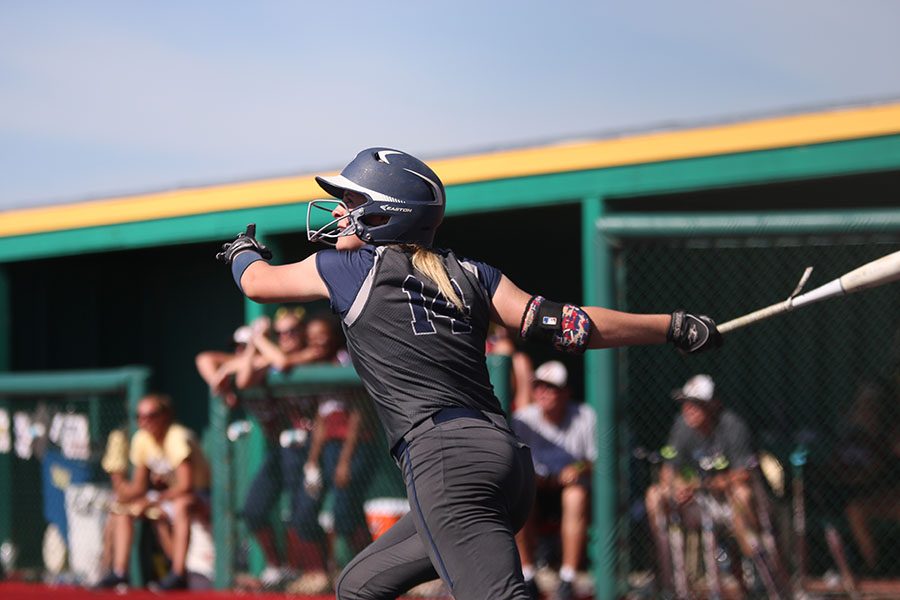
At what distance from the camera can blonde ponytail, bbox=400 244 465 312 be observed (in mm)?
3756

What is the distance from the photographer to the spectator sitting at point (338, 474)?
7941mm

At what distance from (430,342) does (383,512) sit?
425 centimetres

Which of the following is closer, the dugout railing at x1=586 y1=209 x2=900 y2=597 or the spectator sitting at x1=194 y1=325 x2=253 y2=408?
the dugout railing at x1=586 y1=209 x2=900 y2=597

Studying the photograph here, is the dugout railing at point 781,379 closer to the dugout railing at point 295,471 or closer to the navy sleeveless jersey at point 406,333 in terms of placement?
the dugout railing at point 295,471

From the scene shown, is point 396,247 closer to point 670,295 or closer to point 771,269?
point 670,295

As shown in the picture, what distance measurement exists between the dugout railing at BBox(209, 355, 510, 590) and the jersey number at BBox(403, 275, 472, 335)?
12.1 feet

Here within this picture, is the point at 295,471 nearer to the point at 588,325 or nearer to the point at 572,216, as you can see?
the point at 572,216

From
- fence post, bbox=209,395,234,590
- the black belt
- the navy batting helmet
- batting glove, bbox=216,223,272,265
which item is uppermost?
the navy batting helmet

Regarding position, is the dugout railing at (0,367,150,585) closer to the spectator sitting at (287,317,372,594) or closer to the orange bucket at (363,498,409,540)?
the spectator sitting at (287,317,372,594)

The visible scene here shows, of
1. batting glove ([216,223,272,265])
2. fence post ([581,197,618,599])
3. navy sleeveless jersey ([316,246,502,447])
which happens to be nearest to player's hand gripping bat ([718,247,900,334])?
navy sleeveless jersey ([316,246,502,447])

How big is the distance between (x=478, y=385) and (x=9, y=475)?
714cm

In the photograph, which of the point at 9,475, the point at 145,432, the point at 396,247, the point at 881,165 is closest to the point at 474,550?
the point at 396,247

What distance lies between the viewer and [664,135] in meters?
8.39

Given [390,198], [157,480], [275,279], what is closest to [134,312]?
[157,480]
